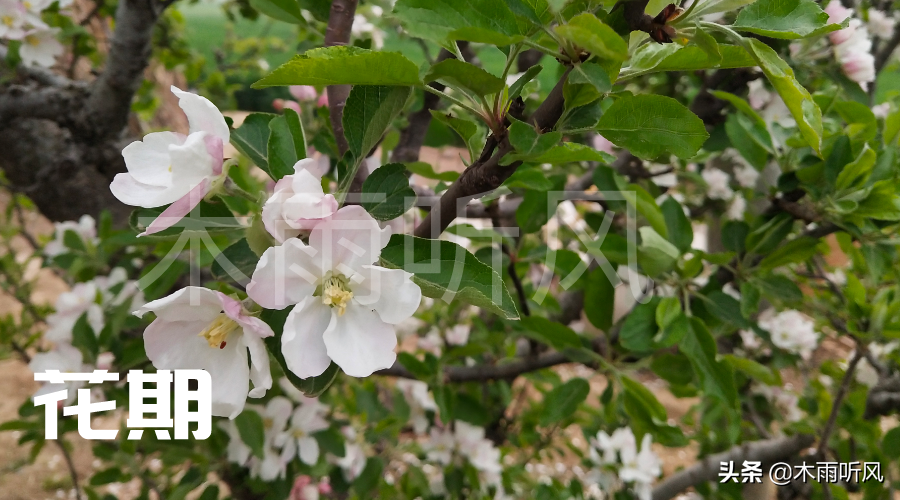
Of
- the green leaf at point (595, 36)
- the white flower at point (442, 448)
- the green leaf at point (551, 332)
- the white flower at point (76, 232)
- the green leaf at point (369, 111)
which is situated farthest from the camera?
the white flower at point (442, 448)

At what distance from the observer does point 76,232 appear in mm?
1210

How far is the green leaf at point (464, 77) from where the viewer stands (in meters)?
0.38

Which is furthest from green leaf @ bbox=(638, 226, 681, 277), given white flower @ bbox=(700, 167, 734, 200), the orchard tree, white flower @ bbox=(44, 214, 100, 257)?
white flower @ bbox=(44, 214, 100, 257)

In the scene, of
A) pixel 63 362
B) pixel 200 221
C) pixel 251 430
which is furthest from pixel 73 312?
pixel 200 221

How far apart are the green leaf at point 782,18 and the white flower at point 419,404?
48.7 inches

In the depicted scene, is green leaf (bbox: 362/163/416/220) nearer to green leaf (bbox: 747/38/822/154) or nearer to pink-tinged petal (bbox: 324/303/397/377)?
pink-tinged petal (bbox: 324/303/397/377)

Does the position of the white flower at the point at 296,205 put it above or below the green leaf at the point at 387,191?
above

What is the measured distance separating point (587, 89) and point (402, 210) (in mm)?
188

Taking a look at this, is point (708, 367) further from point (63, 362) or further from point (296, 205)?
point (63, 362)

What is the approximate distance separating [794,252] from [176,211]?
2.67ft

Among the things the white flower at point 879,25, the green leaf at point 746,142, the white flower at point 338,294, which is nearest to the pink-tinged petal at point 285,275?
the white flower at point 338,294

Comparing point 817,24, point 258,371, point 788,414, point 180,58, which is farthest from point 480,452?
point 180,58

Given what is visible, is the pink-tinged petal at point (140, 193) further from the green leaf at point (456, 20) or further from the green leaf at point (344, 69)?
the green leaf at point (456, 20)

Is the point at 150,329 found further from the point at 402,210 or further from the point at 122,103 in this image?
the point at 122,103
